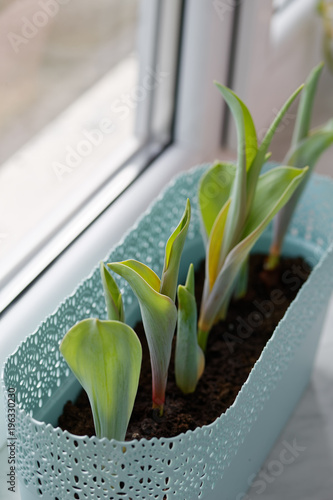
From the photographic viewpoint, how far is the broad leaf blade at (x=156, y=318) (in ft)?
1.49

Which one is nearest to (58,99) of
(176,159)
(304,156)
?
A: (176,159)

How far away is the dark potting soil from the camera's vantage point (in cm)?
55

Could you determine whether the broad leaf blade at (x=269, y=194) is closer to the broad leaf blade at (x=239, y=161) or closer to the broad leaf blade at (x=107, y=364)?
the broad leaf blade at (x=239, y=161)

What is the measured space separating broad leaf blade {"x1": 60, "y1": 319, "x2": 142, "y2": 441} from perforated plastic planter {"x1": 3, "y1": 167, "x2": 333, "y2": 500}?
0.03m

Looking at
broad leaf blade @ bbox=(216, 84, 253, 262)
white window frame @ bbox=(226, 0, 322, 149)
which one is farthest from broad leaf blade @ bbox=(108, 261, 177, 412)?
white window frame @ bbox=(226, 0, 322, 149)

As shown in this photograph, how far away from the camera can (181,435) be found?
441 mm

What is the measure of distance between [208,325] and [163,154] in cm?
33

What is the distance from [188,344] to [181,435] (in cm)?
11

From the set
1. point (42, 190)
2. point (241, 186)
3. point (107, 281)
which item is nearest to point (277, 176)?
point (241, 186)

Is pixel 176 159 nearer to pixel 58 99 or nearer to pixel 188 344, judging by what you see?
pixel 58 99

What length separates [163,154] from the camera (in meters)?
0.90

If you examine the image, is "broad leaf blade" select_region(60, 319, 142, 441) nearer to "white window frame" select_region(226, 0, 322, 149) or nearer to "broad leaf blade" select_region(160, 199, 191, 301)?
"broad leaf blade" select_region(160, 199, 191, 301)

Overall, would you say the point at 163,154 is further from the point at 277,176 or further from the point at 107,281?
the point at 107,281

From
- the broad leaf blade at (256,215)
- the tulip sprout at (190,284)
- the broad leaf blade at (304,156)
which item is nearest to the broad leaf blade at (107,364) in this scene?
the tulip sprout at (190,284)
